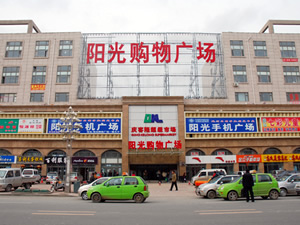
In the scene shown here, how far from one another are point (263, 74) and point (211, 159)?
15.3 metres

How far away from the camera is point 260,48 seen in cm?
4141

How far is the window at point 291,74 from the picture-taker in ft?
133

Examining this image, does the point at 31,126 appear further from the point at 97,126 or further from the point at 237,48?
the point at 237,48

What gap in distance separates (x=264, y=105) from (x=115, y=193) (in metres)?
29.8

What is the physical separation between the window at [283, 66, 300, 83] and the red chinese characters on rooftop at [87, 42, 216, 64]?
1095 centimetres

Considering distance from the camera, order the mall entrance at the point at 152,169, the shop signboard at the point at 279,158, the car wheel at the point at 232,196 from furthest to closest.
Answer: the mall entrance at the point at 152,169
the shop signboard at the point at 279,158
the car wheel at the point at 232,196

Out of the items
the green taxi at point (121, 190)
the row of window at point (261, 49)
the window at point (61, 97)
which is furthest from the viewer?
the row of window at point (261, 49)

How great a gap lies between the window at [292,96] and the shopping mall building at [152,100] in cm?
15

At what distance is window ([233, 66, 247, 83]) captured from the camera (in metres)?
39.9

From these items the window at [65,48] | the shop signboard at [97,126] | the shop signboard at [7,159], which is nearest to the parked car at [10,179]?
the shop signboard at [97,126]

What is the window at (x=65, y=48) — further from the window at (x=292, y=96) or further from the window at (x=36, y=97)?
the window at (x=292, y=96)

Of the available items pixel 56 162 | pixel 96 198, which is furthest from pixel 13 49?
pixel 96 198

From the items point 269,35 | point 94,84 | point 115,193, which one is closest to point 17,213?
point 115,193

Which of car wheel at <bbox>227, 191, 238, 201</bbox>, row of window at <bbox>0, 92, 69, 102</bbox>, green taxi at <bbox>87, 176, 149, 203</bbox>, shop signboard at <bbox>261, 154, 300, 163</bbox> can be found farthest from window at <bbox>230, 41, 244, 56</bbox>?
green taxi at <bbox>87, 176, 149, 203</bbox>
